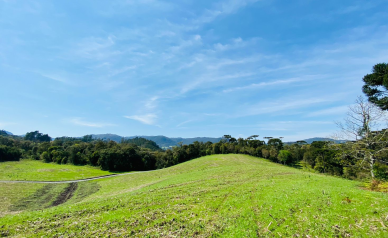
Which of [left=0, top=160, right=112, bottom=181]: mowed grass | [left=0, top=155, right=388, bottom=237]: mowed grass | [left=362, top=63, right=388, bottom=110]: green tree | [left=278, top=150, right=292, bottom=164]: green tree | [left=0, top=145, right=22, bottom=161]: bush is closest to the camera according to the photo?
[left=0, top=155, right=388, bottom=237]: mowed grass

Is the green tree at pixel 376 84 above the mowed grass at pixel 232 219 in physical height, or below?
above

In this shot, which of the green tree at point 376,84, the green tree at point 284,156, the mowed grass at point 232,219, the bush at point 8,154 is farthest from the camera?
the bush at point 8,154

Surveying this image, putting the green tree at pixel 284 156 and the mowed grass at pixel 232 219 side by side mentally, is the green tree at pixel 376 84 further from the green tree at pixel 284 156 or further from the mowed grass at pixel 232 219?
the green tree at pixel 284 156

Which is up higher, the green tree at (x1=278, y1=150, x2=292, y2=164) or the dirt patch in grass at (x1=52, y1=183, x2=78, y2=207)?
the green tree at (x1=278, y1=150, x2=292, y2=164)

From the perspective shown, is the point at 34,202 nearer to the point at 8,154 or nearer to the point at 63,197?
the point at 63,197

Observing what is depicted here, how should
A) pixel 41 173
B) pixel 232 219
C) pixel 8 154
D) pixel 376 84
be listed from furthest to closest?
pixel 8 154 < pixel 41 173 < pixel 376 84 < pixel 232 219

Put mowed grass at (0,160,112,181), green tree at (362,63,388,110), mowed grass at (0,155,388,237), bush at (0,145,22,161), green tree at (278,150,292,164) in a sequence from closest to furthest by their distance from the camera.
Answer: mowed grass at (0,155,388,237) < green tree at (362,63,388,110) < mowed grass at (0,160,112,181) < green tree at (278,150,292,164) < bush at (0,145,22,161)

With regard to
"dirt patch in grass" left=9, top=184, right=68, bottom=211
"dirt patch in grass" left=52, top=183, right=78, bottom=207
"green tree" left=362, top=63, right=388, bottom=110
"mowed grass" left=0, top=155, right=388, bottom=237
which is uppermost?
"green tree" left=362, top=63, right=388, bottom=110

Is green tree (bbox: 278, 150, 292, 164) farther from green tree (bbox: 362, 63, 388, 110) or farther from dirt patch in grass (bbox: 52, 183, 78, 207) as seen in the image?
dirt patch in grass (bbox: 52, 183, 78, 207)

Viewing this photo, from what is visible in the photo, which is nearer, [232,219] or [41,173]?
[232,219]

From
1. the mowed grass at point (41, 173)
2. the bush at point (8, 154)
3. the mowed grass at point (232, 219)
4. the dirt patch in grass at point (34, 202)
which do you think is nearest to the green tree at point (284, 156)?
the mowed grass at point (232, 219)

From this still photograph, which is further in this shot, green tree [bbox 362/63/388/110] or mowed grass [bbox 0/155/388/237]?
green tree [bbox 362/63/388/110]

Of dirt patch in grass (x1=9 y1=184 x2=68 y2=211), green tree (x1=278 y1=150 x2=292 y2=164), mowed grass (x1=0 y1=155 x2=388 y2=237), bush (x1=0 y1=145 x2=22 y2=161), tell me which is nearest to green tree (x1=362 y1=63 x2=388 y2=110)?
mowed grass (x1=0 y1=155 x2=388 y2=237)

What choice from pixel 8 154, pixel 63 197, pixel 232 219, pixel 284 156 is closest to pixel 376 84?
pixel 232 219
